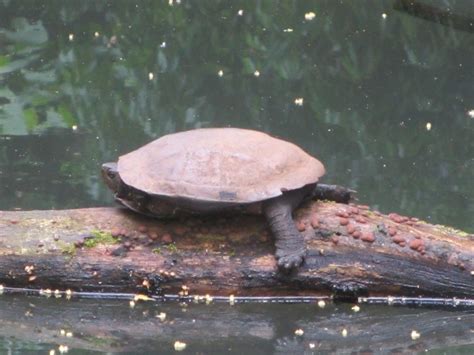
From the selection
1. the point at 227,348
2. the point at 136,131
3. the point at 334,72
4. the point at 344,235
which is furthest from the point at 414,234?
the point at 334,72

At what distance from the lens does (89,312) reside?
4.23 m

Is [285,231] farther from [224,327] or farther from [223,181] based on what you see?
[224,327]

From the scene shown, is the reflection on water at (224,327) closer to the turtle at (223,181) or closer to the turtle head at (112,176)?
the turtle at (223,181)

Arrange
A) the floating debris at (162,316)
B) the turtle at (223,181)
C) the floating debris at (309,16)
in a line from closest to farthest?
the floating debris at (162,316)
the turtle at (223,181)
the floating debris at (309,16)

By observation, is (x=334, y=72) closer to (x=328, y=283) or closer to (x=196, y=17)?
(x=196, y=17)

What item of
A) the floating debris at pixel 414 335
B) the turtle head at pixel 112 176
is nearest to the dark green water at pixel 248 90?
the floating debris at pixel 414 335

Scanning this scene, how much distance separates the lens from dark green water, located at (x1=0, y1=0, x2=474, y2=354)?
6020 mm

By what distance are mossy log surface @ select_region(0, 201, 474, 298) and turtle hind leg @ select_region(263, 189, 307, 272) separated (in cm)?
6

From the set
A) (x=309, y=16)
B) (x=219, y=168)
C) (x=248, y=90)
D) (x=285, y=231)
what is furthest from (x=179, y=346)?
(x=309, y=16)

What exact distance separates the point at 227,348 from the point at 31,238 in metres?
1.06

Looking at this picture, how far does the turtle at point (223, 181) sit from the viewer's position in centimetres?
432

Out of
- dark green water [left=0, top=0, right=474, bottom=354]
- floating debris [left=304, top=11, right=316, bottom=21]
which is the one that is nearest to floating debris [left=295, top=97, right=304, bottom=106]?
dark green water [left=0, top=0, right=474, bottom=354]

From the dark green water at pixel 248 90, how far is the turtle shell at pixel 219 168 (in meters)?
0.56

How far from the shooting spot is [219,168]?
4.39 metres
